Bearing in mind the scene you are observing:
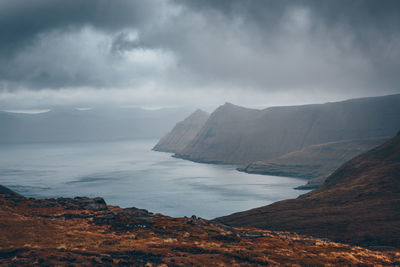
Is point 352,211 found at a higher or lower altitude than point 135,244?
lower

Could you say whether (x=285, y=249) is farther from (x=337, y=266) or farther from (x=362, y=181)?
(x=362, y=181)

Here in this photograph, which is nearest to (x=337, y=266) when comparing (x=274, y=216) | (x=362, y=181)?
(x=274, y=216)

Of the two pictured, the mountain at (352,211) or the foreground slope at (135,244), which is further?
the mountain at (352,211)

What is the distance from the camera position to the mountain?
9750 cm

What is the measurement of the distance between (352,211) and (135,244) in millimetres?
102357

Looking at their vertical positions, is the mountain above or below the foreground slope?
below

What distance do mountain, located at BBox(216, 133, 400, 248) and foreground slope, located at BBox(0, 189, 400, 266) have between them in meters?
51.7

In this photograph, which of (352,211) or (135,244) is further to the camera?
(352,211)

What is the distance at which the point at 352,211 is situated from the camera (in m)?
123

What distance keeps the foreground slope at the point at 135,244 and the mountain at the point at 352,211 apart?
170 feet

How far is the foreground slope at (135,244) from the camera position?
1348 inches

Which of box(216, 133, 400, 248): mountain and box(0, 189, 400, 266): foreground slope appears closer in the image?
box(0, 189, 400, 266): foreground slope

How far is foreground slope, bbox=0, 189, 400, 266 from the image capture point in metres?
34.2

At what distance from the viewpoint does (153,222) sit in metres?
53.4
